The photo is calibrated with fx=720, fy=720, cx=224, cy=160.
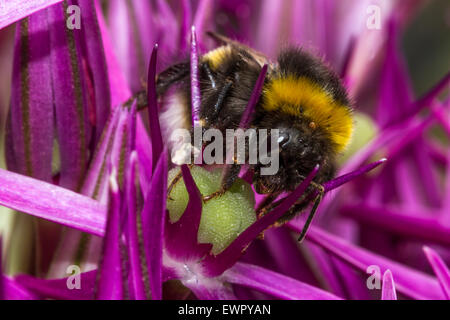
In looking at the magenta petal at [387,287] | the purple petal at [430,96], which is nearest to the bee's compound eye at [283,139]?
the magenta petal at [387,287]

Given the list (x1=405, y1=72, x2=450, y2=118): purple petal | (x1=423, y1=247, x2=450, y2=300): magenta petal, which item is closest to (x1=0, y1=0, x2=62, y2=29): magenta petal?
(x1=423, y1=247, x2=450, y2=300): magenta petal

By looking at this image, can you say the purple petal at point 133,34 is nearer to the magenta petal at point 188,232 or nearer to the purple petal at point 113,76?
the purple petal at point 113,76

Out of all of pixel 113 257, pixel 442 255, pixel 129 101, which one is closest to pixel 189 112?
pixel 129 101

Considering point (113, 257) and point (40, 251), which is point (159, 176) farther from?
point (40, 251)

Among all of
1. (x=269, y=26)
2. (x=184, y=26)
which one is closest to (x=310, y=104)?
(x=184, y=26)

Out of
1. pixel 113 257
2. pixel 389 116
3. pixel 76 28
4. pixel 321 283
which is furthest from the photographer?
pixel 389 116

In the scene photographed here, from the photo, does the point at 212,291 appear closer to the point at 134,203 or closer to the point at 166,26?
the point at 134,203

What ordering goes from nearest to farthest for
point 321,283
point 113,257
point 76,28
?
point 113,257
point 76,28
point 321,283
